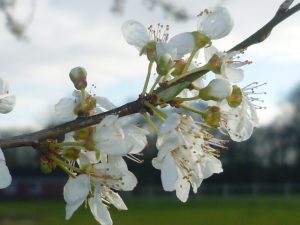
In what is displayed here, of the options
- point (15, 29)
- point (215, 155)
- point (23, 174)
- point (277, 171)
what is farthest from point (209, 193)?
point (215, 155)

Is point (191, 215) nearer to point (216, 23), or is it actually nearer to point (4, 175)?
point (216, 23)

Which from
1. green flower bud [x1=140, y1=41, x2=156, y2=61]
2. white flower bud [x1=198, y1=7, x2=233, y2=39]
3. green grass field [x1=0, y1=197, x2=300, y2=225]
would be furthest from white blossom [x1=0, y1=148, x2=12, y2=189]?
green grass field [x1=0, y1=197, x2=300, y2=225]

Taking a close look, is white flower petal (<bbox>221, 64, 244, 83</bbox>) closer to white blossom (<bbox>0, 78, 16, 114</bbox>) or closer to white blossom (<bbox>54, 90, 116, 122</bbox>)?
white blossom (<bbox>54, 90, 116, 122</bbox>)

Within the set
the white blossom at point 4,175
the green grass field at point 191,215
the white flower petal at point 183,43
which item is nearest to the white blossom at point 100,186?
the white blossom at point 4,175

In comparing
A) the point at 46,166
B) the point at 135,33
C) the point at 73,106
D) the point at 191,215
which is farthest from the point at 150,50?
the point at 191,215

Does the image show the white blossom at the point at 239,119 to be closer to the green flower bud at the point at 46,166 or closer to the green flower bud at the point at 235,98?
the green flower bud at the point at 235,98

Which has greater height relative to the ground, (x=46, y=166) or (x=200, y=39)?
(x=200, y=39)
